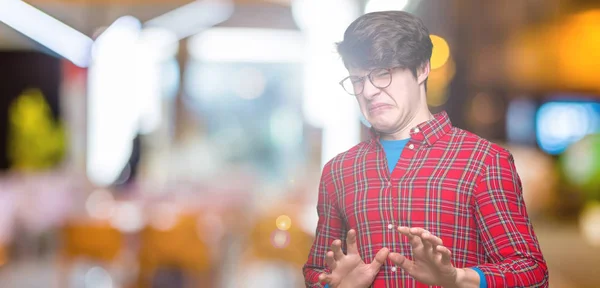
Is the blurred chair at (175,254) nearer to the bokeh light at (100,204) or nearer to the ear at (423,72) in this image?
the bokeh light at (100,204)

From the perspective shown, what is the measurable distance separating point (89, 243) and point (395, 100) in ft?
9.82

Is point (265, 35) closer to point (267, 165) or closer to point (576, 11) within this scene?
point (267, 165)

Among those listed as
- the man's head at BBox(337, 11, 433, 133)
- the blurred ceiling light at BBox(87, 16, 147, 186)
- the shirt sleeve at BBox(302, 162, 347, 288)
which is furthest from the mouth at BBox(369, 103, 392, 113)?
the blurred ceiling light at BBox(87, 16, 147, 186)

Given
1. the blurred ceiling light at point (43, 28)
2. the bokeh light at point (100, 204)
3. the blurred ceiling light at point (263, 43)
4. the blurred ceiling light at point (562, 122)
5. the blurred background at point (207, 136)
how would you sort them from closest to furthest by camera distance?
the blurred ceiling light at point (43, 28) < the blurred ceiling light at point (263, 43) < the blurred background at point (207, 136) < the blurred ceiling light at point (562, 122) < the bokeh light at point (100, 204)

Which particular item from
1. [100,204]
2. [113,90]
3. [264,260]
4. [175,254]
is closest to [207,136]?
[100,204]

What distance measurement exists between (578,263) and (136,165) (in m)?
2.33

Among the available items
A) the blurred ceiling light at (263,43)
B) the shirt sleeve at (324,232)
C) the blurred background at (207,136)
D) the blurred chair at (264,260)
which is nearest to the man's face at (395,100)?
the shirt sleeve at (324,232)

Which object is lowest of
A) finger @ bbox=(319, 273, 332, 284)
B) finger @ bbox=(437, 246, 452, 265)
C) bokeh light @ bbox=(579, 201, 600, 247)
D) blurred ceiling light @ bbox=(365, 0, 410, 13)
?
bokeh light @ bbox=(579, 201, 600, 247)

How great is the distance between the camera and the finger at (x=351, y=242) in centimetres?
64

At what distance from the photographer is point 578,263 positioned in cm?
303

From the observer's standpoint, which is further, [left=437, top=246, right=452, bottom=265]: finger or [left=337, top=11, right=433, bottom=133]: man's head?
[left=337, top=11, right=433, bottom=133]: man's head

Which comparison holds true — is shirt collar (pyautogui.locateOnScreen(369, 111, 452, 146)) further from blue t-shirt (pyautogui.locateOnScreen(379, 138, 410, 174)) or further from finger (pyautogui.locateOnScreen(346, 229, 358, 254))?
finger (pyautogui.locateOnScreen(346, 229, 358, 254))

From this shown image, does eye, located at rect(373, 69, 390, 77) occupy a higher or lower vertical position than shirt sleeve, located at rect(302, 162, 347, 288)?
higher

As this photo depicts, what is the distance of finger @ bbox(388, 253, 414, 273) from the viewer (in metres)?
0.62
